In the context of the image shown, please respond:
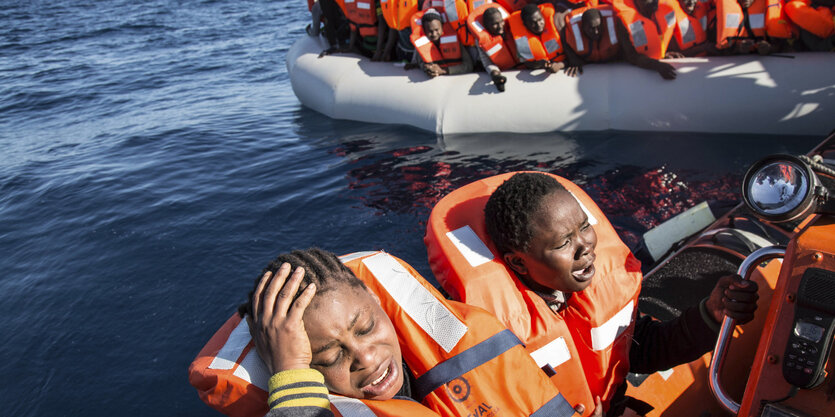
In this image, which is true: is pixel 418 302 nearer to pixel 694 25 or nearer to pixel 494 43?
pixel 494 43

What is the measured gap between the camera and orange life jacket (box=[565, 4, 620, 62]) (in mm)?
6238

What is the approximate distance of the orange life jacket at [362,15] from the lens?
831cm

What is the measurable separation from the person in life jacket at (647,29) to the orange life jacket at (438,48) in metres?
2.00

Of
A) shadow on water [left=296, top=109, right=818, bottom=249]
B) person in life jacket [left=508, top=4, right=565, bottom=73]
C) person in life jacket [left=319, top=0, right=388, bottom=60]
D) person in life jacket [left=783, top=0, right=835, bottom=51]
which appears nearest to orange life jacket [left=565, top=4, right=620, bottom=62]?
person in life jacket [left=508, top=4, right=565, bottom=73]

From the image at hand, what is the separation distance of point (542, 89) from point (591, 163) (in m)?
1.15

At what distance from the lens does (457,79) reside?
22.8ft

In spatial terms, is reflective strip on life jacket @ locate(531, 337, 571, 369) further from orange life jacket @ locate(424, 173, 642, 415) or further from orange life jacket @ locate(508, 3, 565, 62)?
orange life jacket @ locate(508, 3, 565, 62)

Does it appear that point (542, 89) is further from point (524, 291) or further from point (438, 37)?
point (524, 291)

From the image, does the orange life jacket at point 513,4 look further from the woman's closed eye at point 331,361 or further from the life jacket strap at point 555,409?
the woman's closed eye at point 331,361

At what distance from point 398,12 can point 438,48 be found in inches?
37.4

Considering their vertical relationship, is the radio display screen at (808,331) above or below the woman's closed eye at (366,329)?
above

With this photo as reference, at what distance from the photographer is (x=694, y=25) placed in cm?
618

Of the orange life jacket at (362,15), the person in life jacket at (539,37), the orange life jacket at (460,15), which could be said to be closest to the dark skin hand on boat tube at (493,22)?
the person in life jacket at (539,37)

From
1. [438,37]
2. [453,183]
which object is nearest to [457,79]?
[438,37]
